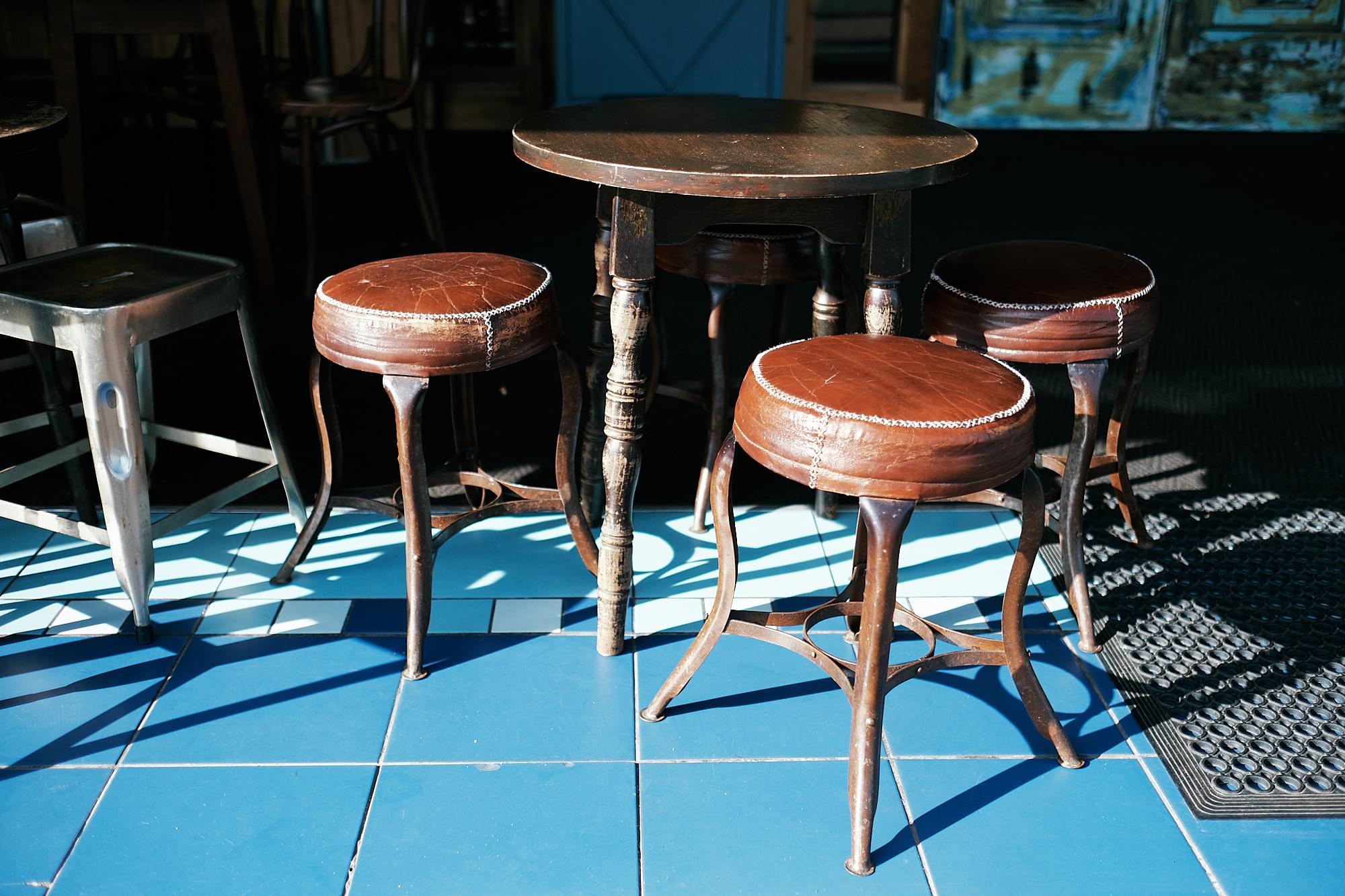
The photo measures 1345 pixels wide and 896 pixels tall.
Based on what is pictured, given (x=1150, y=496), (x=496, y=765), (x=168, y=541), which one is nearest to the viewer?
(x=496, y=765)

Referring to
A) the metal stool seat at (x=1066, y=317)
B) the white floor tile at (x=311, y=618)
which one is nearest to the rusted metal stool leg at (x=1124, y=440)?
the metal stool seat at (x=1066, y=317)

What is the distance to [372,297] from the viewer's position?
1790 millimetres

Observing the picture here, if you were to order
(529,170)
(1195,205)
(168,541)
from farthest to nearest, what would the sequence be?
(529,170) → (1195,205) → (168,541)

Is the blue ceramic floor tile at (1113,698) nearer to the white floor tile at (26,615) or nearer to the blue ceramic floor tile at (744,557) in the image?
the blue ceramic floor tile at (744,557)

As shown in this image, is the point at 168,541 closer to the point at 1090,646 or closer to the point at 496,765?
the point at 496,765

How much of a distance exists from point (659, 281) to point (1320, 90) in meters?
5.16

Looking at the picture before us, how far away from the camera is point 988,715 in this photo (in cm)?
187

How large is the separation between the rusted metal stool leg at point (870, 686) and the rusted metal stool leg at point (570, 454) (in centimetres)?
68

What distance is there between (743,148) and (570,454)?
638 millimetres

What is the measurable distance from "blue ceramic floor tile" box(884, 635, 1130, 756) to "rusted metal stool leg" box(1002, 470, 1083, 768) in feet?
0.17

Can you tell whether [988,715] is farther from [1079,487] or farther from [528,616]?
[528,616]

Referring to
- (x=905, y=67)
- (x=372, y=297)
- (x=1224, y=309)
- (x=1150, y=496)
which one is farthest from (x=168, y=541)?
(x=905, y=67)

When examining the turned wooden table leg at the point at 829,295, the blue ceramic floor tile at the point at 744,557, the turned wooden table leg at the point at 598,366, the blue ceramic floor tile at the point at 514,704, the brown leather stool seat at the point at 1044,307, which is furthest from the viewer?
the blue ceramic floor tile at the point at 744,557

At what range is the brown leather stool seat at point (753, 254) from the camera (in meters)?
2.17
